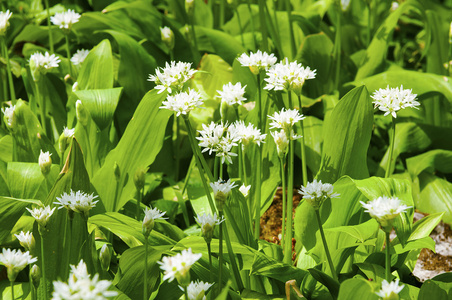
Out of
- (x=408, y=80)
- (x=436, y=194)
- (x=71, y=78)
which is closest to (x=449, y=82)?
(x=408, y=80)

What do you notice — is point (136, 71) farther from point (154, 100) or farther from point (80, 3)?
point (80, 3)

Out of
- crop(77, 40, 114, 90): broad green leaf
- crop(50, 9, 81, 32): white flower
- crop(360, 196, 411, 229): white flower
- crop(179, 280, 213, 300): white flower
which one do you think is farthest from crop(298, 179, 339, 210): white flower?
crop(50, 9, 81, 32): white flower

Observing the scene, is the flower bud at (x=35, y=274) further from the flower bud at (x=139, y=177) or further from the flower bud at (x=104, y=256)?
the flower bud at (x=139, y=177)

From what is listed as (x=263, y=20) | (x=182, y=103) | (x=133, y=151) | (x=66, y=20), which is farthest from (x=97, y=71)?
(x=182, y=103)

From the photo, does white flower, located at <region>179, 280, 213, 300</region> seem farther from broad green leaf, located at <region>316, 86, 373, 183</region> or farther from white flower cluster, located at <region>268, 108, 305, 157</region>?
broad green leaf, located at <region>316, 86, 373, 183</region>

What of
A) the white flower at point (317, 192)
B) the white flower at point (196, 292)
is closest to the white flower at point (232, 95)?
the white flower at point (317, 192)

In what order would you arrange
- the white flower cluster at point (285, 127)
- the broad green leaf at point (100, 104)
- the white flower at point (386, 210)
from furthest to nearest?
the broad green leaf at point (100, 104)
the white flower cluster at point (285, 127)
the white flower at point (386, 210)
